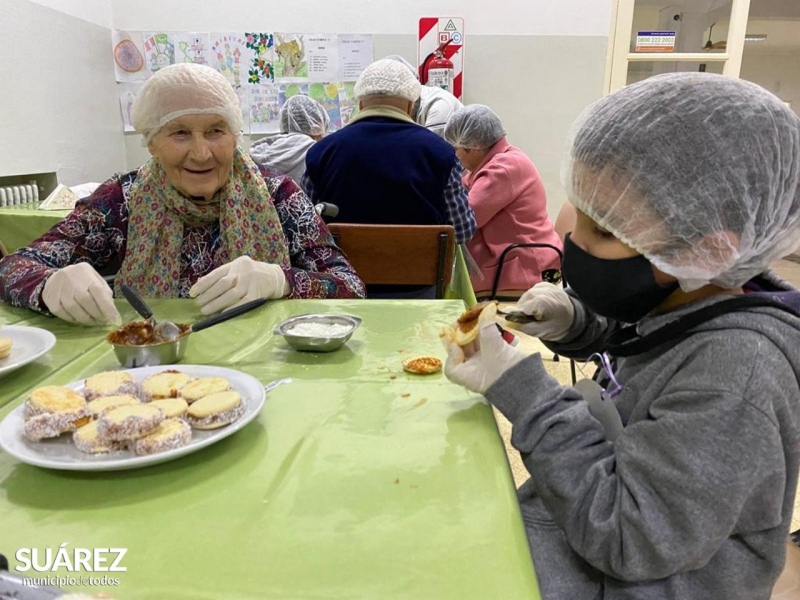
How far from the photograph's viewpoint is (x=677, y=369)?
770mm

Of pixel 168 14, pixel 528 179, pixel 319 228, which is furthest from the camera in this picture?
pixel 168 14

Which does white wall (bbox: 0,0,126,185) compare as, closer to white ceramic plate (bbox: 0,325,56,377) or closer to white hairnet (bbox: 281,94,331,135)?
white hairnet (bbox: 281,94,331,135)

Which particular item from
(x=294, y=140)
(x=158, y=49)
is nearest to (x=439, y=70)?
(x=294, y=140)

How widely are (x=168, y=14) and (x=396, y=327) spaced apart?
400cm

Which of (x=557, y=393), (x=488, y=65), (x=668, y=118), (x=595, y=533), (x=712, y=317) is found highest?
(x=488, y=65)

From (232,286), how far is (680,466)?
3.26 feet

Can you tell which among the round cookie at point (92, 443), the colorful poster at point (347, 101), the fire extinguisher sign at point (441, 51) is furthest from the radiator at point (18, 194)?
the round cookie at point (92, 443)

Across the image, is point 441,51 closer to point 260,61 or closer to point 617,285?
point 260,61

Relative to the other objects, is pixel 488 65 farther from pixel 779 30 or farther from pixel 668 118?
pixel 779 30

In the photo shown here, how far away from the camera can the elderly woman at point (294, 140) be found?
10.8ft

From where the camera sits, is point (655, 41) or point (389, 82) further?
point (655, 41)

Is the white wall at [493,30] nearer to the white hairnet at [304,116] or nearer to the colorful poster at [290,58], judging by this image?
the colorful poster at [290,58]

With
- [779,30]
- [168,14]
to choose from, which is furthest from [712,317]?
[779,30]

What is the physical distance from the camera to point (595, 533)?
701 mm
